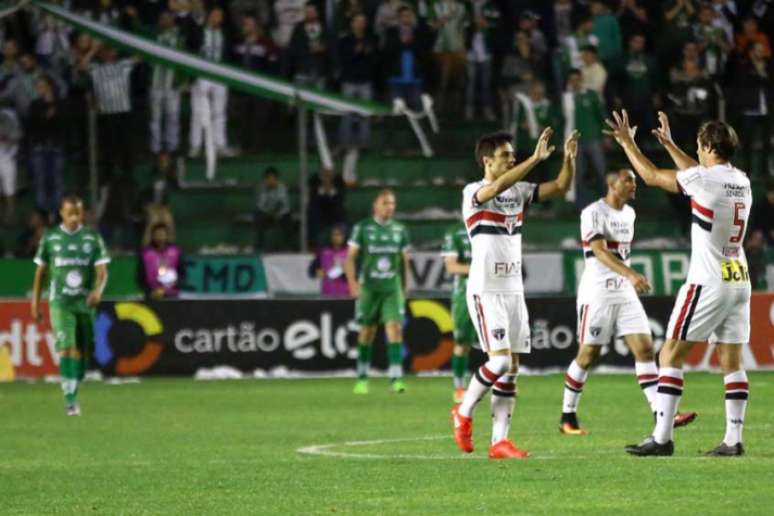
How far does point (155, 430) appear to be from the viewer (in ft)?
57.6

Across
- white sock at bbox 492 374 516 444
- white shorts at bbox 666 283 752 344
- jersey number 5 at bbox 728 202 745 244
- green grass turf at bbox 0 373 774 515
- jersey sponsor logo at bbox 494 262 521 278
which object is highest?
jersey number 5 at bbox 728 202 745 244

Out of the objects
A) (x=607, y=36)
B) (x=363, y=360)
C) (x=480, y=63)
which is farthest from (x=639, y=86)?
(x=363, y=360)

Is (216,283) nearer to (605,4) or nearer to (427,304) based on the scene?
(427,304)

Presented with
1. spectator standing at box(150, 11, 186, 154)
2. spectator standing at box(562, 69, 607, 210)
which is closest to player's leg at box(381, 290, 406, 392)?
spectator standing at box(562, 69, 607, 210)

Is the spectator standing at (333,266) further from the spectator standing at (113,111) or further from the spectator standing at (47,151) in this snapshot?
the spectator standing at (47,151)

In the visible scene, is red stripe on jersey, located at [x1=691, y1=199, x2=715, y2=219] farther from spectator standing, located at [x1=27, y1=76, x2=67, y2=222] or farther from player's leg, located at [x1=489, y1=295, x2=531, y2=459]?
spectator standing, located at [x1=27, y1=76, x2=67, y2=222]

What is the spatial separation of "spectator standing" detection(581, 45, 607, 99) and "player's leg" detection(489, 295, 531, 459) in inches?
562

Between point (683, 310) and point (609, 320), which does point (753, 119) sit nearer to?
point (609, 320)

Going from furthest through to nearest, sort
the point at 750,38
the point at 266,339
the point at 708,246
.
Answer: the point at 750,38
the point at 266,339
the point at 708,246

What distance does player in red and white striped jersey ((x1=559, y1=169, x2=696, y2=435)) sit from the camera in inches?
650

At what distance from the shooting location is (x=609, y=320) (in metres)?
16.9

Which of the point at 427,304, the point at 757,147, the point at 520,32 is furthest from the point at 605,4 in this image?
the point at 427,304

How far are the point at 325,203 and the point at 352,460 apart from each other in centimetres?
1337

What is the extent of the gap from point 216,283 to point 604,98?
6.08m
